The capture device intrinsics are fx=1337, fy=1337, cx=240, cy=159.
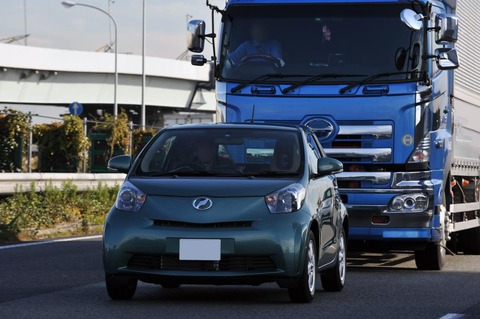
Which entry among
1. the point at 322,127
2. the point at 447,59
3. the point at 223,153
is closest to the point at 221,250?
the point at 223,153

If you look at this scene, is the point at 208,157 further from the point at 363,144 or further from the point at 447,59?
the point at 447,59

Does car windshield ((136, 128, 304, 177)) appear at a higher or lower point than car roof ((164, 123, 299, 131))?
lower

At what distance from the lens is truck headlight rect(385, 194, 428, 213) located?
14734 millimetres

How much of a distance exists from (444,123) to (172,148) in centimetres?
466

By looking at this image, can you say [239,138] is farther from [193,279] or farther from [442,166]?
[442,166]

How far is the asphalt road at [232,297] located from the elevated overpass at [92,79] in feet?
179

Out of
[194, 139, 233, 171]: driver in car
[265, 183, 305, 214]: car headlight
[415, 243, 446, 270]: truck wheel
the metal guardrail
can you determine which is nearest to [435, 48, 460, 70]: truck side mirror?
[415, 243, 446, 270]: truck wheel

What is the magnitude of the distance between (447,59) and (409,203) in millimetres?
1752

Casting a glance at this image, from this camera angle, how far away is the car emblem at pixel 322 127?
48.5 ft

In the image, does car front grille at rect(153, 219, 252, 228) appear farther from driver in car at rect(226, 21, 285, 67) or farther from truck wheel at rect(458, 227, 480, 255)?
truck wheel at rect(458, 227, 480, 255)

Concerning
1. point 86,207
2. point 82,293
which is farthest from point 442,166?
point 86,207

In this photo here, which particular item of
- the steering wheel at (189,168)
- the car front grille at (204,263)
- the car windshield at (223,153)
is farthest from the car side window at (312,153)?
the car front grille at (204,263)

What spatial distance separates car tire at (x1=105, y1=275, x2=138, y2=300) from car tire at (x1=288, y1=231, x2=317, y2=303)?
1.34m

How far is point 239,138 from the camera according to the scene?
11875 millimetres
